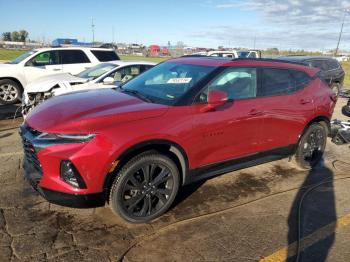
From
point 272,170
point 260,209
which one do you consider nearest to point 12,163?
point 260,209

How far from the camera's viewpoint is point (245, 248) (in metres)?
3.28

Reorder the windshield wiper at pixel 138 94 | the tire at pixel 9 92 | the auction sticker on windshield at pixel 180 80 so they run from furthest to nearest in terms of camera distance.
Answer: the tire at pixel 9 92, the auction sticker on windshield at pixel 180 80, the windshield wiper at pixel 138 94

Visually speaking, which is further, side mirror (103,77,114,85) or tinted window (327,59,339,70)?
tinted window (327,59,339,70)

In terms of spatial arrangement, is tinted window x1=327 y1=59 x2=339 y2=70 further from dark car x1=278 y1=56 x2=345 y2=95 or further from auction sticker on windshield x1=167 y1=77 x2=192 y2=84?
auction sticker on windshield x1=167 y1=77 x2=192 y2=84

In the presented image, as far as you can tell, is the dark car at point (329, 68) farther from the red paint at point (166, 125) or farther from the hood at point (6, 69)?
the hood at point (6, 69)

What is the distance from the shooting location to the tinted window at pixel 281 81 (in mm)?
4605

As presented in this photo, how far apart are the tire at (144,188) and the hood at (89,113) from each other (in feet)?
1.45

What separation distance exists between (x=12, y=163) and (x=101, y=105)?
2.33m

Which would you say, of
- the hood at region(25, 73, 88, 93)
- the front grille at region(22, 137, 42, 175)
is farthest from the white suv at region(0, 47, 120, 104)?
the front grille at region(22, 137, 42, 175)

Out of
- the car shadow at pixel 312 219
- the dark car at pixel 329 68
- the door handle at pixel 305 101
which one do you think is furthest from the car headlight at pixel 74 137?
the dark car at pixel 329 68

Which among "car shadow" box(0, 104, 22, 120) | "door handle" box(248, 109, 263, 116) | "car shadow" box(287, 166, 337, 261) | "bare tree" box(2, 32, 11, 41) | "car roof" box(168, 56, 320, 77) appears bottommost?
"car shadow" box(287, 166, 337, 261)

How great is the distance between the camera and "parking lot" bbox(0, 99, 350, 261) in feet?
10.4

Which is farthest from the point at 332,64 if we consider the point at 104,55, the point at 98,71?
the point at 98,71

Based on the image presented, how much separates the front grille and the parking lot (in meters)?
0.63
